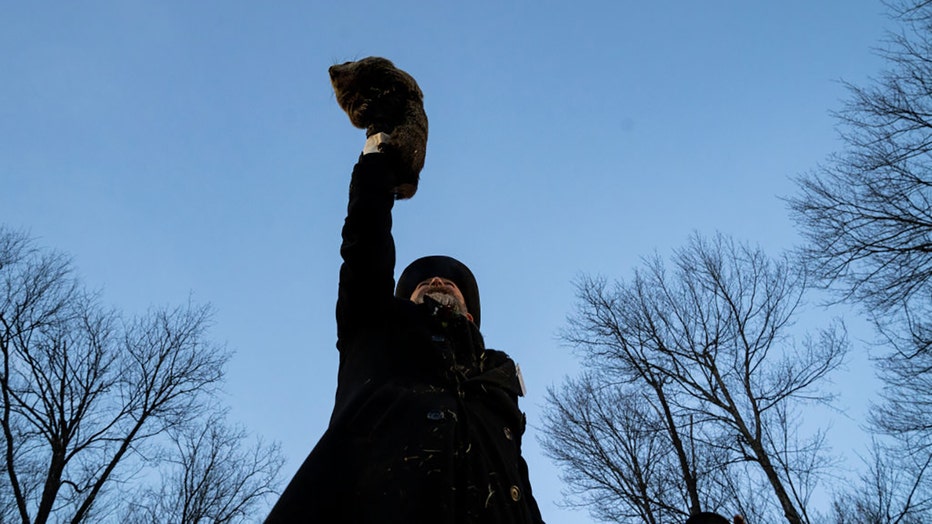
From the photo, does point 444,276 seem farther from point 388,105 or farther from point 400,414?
point 400,414

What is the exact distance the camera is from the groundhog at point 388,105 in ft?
8.21

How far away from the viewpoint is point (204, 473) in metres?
14.1

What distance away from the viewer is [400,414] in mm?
1977

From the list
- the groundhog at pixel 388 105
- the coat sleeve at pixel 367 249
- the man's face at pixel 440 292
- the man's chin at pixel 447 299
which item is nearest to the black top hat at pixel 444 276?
the man's face at pixel 440 292

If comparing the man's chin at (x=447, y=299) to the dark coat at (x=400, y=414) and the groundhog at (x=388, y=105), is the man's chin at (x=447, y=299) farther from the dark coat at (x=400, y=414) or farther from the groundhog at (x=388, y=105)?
the groundhog at (x=388, y=105)

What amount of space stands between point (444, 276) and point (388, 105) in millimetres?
926

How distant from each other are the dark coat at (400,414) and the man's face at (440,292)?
24 centimetres

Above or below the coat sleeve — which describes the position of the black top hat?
above

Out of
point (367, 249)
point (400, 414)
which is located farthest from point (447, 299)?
point (400, 414)

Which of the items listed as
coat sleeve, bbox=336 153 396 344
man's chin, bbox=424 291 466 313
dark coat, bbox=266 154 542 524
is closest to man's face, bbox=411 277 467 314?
man's chin, bbox=424 291 466 313

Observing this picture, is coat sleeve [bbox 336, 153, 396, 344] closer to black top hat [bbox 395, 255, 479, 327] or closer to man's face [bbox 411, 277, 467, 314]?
man's face [bbox 411, 277, 467, 314]

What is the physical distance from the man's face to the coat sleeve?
1.62 feet

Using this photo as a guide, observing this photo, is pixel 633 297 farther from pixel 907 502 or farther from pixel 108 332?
pixel 108 332

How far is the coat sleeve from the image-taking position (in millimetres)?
2188
